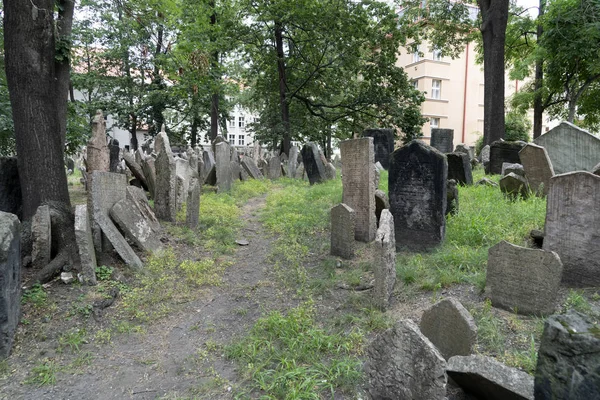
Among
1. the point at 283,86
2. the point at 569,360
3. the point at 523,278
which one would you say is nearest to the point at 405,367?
the point at 569,360

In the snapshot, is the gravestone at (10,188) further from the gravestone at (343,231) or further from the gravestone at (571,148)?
the gravestone at (571,148)

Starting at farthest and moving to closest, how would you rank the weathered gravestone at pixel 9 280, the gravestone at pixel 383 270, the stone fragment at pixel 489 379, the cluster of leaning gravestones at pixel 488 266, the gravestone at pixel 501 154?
the gravestone at pixel 501 154 → the gravestone at pixel 383 270 → the weathered gravestone at pixel 9 280 → the stone fragment at pixel 489 379 → the cluster of leaning gravestones at pixel 488 266

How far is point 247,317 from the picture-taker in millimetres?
4328

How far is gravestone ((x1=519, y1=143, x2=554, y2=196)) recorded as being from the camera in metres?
6.49

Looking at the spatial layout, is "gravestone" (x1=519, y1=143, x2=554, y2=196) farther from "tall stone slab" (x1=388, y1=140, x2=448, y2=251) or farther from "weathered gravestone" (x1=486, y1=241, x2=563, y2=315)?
"weathered gravestone" (x1=486, y1=241, x2=563, y2=315)

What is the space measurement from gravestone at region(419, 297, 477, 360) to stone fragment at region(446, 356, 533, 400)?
323mm

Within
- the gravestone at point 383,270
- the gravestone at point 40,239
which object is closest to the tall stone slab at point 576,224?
the gravestone at point 383,270

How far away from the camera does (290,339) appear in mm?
3611

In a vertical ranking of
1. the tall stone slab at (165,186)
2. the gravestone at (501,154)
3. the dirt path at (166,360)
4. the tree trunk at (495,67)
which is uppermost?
the tree trunk at (495,67)

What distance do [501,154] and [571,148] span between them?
2.88 m

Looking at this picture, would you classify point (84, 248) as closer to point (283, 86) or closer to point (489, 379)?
point (489, 379)

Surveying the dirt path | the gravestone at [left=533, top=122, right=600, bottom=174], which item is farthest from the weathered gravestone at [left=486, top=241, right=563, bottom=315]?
the gravestone at [left=533, top=122, right=600, bottom=174]

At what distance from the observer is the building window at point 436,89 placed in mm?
33312

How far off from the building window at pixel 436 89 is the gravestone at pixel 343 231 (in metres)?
31.0
